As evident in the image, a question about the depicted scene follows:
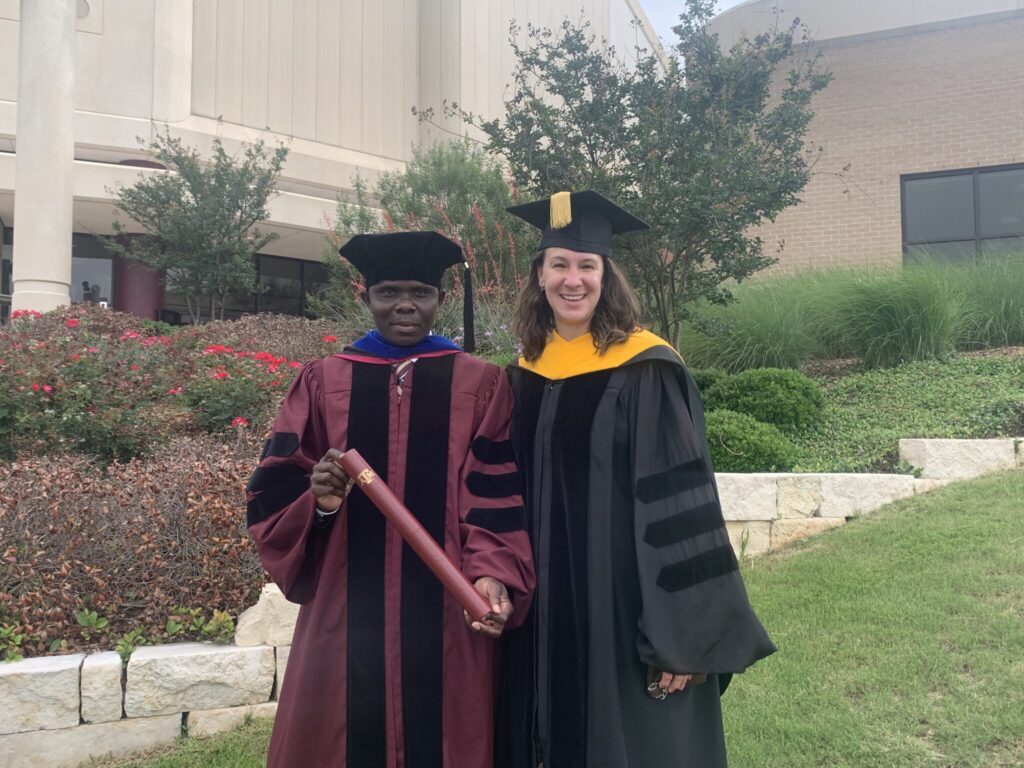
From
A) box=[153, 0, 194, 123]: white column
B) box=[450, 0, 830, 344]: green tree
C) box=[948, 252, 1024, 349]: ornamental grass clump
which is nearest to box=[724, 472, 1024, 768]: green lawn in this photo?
box=[450, 0, 830, 344]: green tree

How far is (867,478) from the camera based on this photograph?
505 cm

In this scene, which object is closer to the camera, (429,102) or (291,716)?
(291,716)

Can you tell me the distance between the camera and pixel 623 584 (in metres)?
1.90

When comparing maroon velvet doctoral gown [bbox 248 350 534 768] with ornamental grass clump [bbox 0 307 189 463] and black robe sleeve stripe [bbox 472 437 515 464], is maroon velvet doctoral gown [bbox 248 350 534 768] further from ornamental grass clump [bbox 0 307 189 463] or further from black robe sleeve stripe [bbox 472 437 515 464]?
ornamental grass clump [bbox 0 307 189 463]

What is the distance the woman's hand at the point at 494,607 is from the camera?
162cm

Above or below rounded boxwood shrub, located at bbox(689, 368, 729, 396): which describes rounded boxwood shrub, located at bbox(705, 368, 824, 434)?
below

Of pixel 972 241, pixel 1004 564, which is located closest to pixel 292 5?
pixel 972 241

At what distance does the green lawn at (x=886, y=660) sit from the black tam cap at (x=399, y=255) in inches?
76.3

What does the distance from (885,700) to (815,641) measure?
1.62 feet

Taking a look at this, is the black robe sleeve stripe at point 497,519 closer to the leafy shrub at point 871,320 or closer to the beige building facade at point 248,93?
the leafy shrub at point 871,320

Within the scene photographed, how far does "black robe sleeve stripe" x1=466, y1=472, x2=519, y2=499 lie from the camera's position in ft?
6.16

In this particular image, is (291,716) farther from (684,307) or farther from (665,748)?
(684,307)

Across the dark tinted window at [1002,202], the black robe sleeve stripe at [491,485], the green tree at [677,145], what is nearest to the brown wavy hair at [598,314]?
the black robe sleeve stripe at [491,485]

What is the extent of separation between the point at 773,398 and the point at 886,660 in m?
3.29
